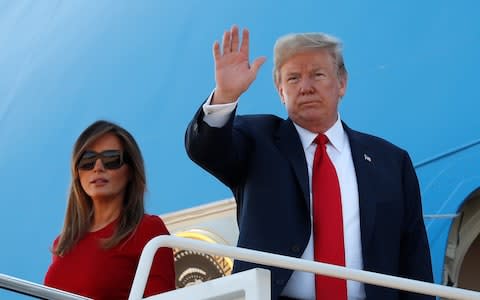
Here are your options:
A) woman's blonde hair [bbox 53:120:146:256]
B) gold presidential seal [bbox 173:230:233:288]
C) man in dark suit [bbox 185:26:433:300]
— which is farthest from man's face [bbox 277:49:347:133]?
gold presidential seal [bbox 173:230:233:288]

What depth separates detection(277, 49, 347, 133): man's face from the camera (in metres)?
2.39

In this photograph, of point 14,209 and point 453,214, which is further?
point 14,209

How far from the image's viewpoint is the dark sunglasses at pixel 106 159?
2.60 metres

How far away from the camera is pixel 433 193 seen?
3.42 metres

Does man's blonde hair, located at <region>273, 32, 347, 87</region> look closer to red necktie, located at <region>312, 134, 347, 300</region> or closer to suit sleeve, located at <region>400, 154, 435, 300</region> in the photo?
red necktie, located at <region>312, 134, 347, 300</region>

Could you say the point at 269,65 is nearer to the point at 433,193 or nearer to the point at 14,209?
the point at 433,193

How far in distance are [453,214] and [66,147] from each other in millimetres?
2818

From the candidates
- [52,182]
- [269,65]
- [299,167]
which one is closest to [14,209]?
[52,182]

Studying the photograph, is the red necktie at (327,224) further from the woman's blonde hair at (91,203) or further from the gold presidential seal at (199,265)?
the gold presidential seal at (199,265)

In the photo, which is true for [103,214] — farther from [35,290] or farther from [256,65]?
[35,290]

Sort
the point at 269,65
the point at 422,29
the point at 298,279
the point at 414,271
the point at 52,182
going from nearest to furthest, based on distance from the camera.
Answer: the point at 298,279
the point at 414,271
the point at 422,29
the point at 269,65
the point at 52,182

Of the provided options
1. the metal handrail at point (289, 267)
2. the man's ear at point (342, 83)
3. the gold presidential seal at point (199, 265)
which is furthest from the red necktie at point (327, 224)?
the gold presidential seal at point (199, 265)

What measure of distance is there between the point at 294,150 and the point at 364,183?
0.19 m

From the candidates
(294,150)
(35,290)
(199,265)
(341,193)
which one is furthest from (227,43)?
(199,265)
